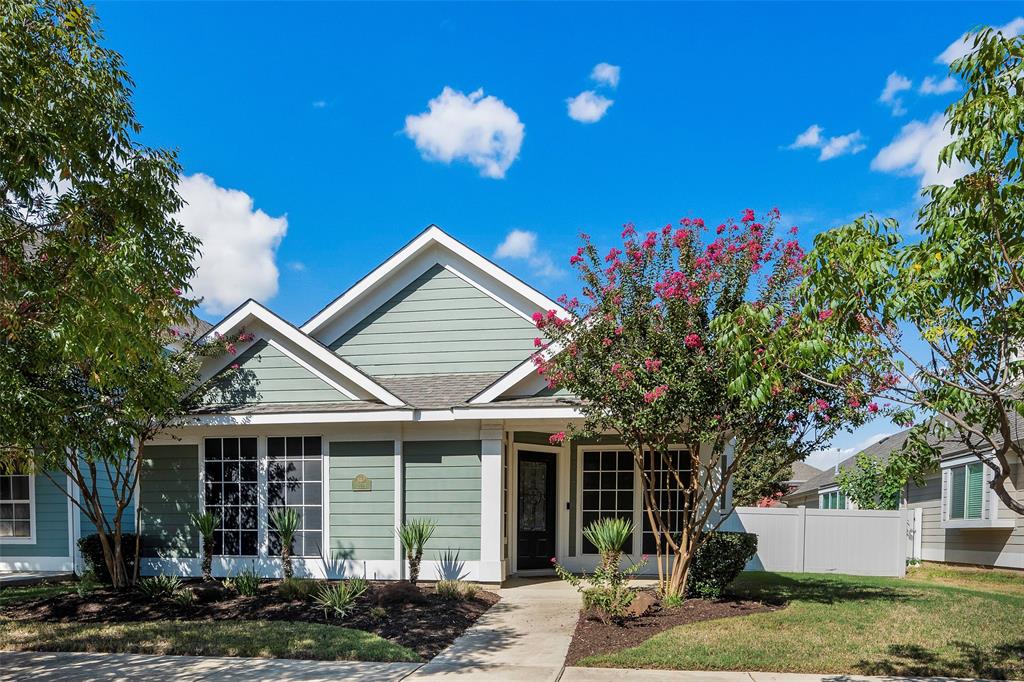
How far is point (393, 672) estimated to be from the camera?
21.1 ft

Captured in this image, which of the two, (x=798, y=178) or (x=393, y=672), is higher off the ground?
(x=798, y=178)

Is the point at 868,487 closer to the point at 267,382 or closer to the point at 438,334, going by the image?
the point at 438,334

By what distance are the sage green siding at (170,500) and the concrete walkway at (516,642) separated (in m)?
5.42

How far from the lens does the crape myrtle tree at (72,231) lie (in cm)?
578

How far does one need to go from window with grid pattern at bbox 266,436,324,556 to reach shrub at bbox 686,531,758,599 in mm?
5788

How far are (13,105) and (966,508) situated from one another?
1890 cm

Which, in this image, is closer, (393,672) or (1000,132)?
(1000,132)

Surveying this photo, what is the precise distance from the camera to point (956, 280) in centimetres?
452

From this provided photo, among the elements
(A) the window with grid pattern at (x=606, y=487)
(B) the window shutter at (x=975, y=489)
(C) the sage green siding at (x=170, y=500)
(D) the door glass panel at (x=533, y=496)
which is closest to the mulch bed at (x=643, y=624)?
(A) the window with grid pattern at (x=606, y=487)

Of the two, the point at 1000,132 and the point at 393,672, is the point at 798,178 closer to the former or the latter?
the point at 1000,132

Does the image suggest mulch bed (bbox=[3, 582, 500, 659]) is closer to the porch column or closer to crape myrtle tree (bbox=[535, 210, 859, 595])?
the porch column

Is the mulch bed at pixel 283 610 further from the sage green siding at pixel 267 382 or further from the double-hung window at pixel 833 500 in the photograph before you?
the double-hung window at pixel 833 500

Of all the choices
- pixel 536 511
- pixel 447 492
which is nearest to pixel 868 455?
pixel 536 511

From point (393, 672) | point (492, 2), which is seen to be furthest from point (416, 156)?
point (393, 672)
